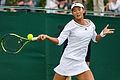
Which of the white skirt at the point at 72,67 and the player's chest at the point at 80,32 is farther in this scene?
the white skirt at the point at 72,67

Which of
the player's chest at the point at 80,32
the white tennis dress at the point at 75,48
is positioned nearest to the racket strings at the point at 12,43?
the white tennis dress at the point at 75,48

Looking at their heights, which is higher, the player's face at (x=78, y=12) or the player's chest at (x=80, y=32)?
the player's face at (x=78, y=12)

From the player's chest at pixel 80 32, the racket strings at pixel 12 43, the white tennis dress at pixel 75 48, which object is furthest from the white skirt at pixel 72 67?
the racket strings at pixel 12 43

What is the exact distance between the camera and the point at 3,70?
6953mm

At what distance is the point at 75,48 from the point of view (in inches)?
211

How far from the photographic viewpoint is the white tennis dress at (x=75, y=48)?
17.4 ft

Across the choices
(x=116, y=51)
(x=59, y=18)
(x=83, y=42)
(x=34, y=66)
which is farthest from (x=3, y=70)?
(x=116, y=51)

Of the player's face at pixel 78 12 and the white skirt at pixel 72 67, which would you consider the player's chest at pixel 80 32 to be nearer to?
the player's face at pixel 78 12

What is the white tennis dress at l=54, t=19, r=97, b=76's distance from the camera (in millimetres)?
5289

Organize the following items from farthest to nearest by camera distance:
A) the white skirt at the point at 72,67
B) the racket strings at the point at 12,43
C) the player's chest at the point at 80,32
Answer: the racket strings at the point at 12,43 < the white skirt at the point at 72,67 < the player's chest at the point at 80,32

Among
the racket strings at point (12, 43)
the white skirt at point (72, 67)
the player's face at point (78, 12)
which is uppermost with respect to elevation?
the player's face at point (78, 12)

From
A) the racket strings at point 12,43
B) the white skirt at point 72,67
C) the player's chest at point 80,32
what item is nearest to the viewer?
the player's chest at point 80,32

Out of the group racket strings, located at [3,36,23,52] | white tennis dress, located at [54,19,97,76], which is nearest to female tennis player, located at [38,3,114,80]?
white tennis dress, located at [54,19,97,76]

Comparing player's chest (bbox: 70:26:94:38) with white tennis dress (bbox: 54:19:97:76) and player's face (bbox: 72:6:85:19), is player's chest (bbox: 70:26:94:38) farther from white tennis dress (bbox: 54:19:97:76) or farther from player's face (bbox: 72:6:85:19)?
player's face (bbox: 72:6:85:19)
